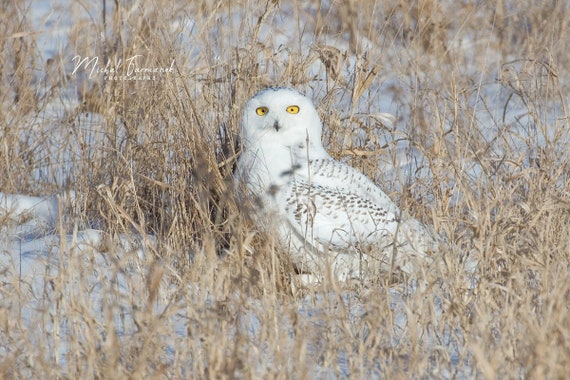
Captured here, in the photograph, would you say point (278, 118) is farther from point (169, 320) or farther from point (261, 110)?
point (169, 320)

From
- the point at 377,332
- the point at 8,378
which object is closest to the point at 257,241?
the point at 377,332

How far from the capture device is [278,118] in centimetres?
397

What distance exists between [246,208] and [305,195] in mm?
563

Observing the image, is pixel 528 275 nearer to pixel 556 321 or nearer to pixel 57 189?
pixel 556 321

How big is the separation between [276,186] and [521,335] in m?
1.36

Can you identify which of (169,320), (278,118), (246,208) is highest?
(278,118)

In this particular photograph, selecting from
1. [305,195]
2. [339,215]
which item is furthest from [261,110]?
[339,215]

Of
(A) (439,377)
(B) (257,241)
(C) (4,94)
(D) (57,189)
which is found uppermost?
(C) (4,94)

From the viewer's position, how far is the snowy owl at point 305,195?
3.84 metres

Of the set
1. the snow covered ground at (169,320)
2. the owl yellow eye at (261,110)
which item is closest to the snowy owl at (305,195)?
the owl yellow eye at (261,110)

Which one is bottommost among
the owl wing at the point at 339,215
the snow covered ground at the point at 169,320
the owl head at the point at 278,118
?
the snow covered ground at the point at 169,320

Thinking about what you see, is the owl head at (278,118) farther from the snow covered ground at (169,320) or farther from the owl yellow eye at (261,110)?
the snow covered ground at (169,320)

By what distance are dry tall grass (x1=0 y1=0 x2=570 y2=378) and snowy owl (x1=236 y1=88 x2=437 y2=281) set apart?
0.43ft

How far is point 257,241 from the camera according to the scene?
4000 millimetres
